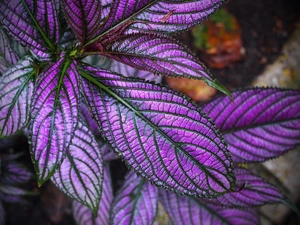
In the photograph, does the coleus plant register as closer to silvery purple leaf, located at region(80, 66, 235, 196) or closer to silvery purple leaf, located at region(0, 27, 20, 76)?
silvery purple leaf, located at region(80, 66, 235, 196)

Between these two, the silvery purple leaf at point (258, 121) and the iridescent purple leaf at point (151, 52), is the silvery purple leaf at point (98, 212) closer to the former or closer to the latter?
the silvery purple leaf at point (258, 121)

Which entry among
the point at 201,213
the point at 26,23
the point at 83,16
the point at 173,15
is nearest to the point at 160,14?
the point at 173,15

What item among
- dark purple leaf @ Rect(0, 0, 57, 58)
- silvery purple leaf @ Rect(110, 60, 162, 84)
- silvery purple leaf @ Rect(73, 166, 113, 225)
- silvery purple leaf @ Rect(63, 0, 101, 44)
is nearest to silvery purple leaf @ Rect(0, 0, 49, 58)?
dark purple leaf @ Rect(0, 0, 57, 58)

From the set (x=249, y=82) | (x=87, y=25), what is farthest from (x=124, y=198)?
(x=249, y=82)

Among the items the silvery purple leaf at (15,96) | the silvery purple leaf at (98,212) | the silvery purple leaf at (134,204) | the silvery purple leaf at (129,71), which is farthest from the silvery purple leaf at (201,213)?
the silvery purple leaf at (15,96)

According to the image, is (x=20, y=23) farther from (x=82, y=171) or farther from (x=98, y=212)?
(x=98, y=212)

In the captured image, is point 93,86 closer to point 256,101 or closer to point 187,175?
point 187,175
